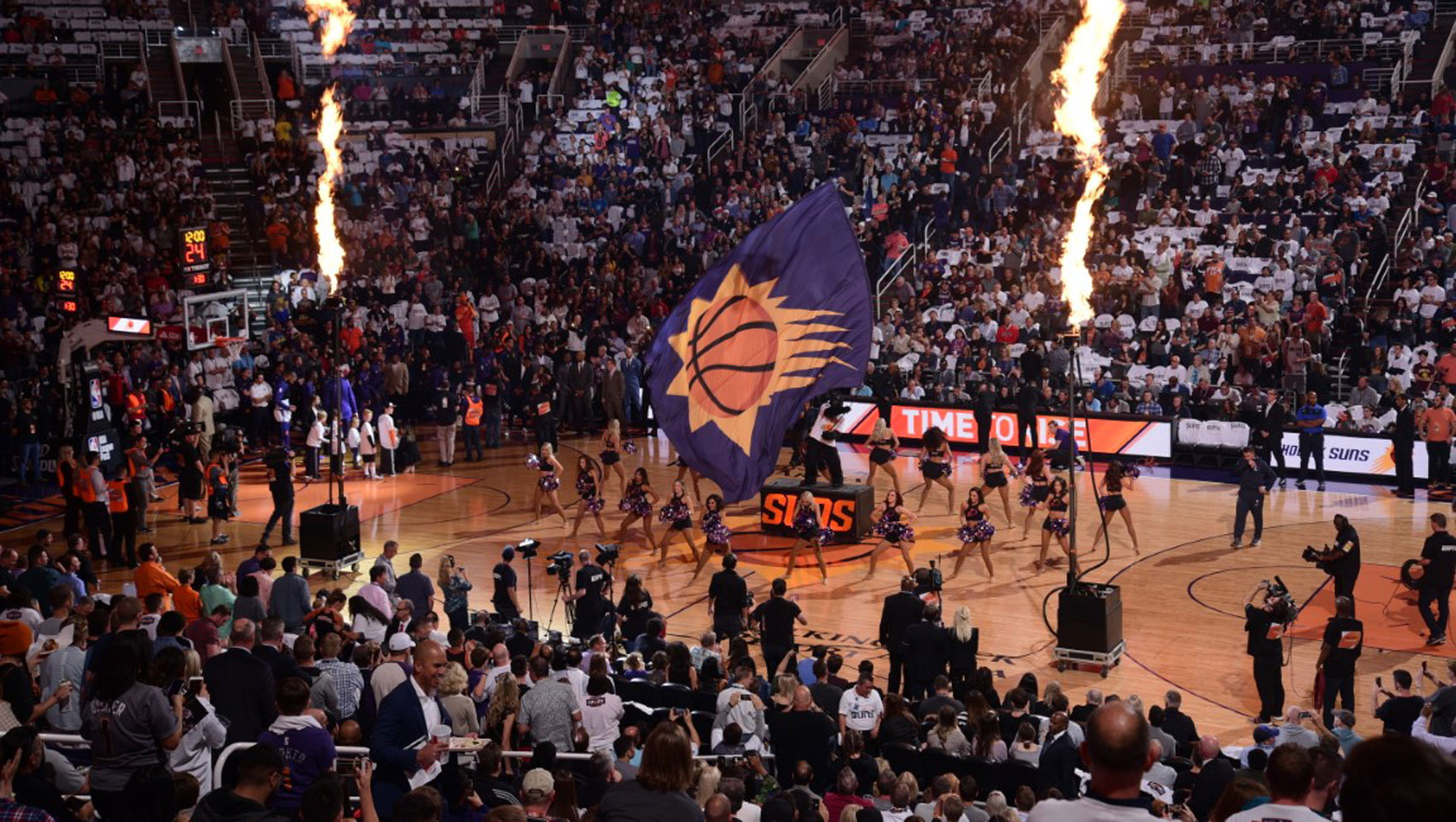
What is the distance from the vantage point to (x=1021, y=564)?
21375 millimetres

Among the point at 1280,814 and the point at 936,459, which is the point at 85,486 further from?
the point at 1280,814

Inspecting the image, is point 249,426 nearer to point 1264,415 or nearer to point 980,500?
point 980,500

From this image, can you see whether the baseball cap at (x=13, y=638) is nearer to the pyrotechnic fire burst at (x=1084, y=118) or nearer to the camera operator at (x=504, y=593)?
the camera operator at (x=504, y=593)

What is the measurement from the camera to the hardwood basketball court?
17172 millimetres

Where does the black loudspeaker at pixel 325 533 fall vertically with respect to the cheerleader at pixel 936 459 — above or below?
below

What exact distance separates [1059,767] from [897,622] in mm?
4521

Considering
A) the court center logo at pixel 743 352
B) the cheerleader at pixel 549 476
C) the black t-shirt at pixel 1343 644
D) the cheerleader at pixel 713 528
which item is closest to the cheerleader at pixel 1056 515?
the cheerleader at pixel 713 528

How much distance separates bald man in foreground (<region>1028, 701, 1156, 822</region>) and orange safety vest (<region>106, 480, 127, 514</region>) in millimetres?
19541

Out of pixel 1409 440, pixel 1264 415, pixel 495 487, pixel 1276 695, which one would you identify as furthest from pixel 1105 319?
A: pixel 1276 695

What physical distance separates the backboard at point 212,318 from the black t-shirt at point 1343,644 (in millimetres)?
22627

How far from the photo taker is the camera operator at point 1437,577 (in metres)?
17.4

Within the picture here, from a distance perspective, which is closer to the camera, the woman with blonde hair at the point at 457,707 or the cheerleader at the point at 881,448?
the woman with blonde hair at the point at 457,707

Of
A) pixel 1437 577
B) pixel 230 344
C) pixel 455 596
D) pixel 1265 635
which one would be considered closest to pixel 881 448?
pixel 1437 577

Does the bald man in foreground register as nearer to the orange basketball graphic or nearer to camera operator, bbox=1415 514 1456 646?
the orange basketball graphic
